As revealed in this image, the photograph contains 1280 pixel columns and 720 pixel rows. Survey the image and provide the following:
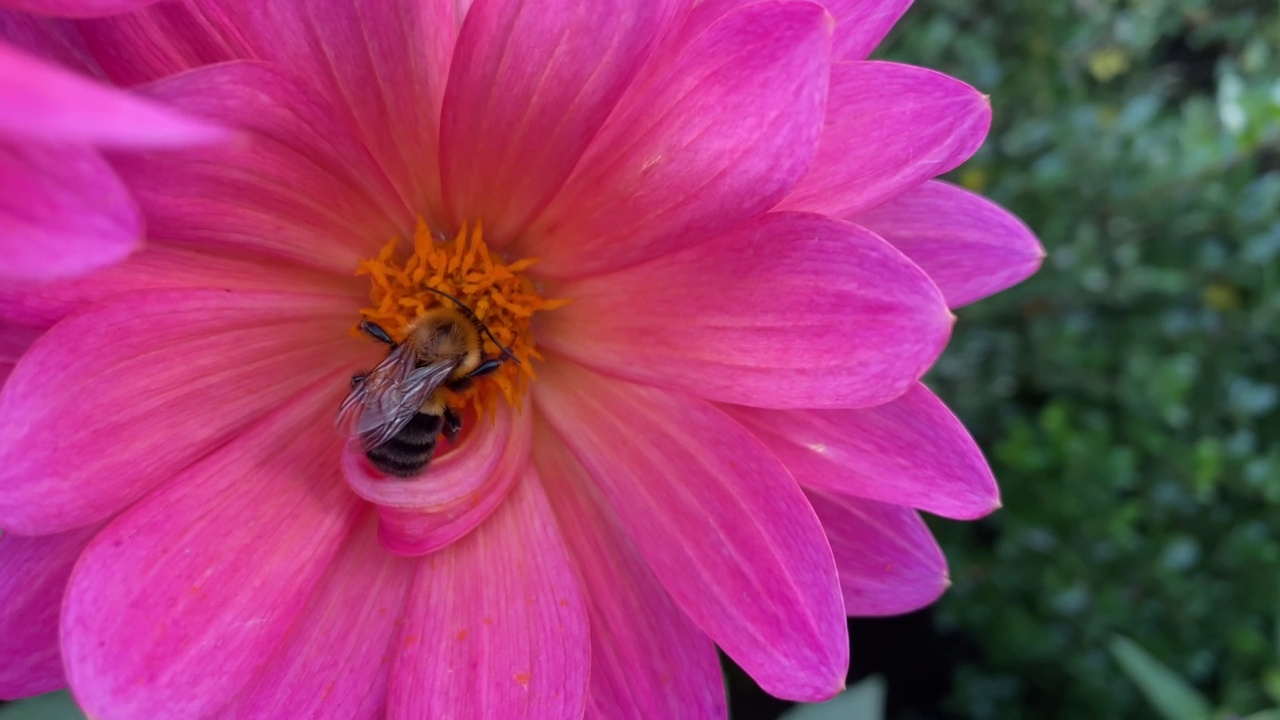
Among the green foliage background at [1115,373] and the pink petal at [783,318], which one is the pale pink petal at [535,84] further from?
the green foliage background at [1115,373]

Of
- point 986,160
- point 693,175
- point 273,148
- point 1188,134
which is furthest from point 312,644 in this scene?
point 1188,134

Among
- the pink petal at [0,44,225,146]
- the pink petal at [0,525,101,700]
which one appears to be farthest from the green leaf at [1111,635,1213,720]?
the pink petal at [0,44,225,146]

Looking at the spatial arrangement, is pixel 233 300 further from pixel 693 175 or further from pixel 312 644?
pixel 693 175

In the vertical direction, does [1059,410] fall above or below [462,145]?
below

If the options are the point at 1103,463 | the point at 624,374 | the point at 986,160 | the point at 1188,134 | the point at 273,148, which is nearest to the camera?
the point at 273,148

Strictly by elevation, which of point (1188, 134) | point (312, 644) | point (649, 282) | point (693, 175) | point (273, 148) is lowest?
point (1188, 134)

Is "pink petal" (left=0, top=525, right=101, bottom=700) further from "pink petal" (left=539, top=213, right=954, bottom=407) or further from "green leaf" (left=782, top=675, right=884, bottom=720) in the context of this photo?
"green leaf" (left=782, top=675, right=884, bottom=720)

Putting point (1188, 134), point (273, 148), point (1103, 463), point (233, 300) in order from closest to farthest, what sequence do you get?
1. point (273, 148)
2. point (233, 300)
3. point (1103, 463)
4. point (1188, 134)

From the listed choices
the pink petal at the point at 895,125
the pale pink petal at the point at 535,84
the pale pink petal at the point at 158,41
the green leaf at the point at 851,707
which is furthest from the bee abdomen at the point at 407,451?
the green leaf at the point at 851,707
